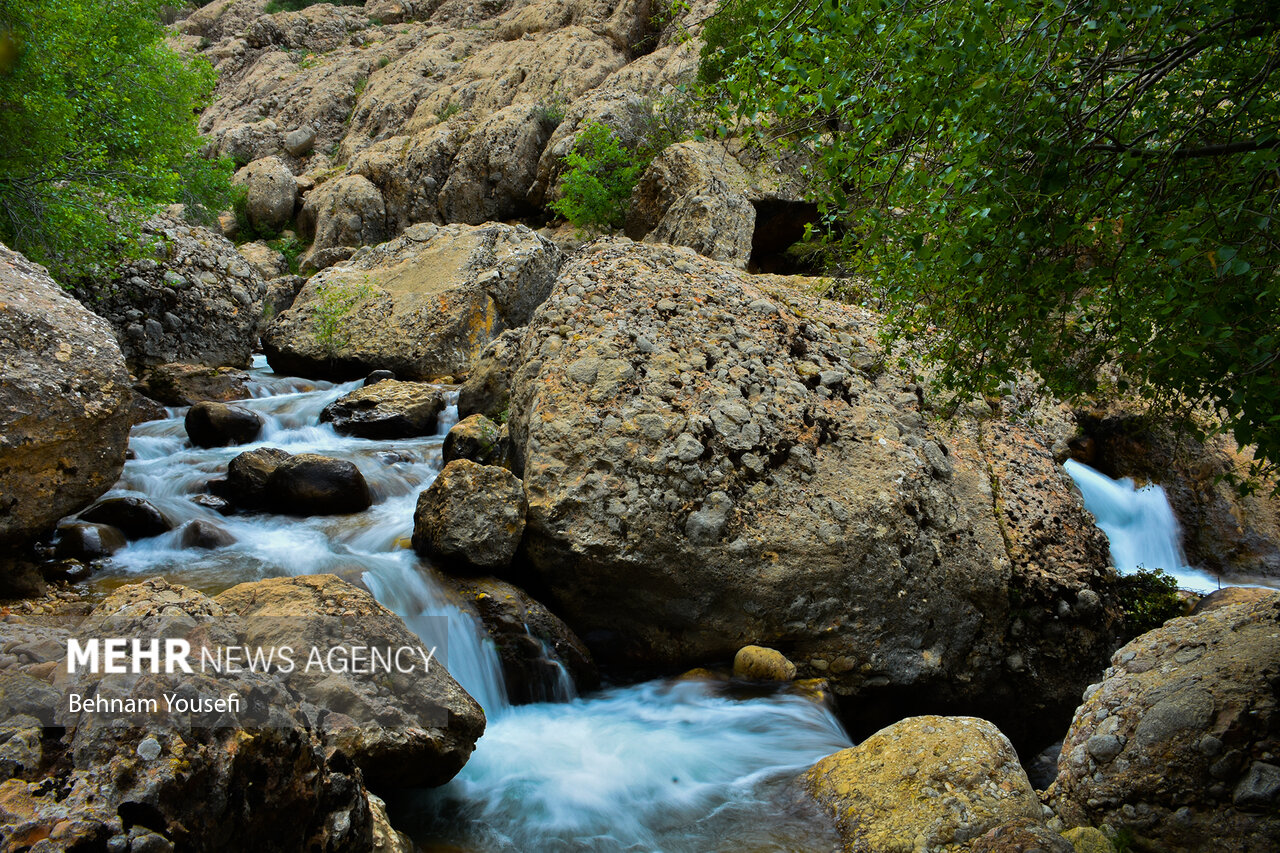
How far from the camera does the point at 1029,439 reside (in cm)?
690

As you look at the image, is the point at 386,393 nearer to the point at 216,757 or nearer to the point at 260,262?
the point at 216,757

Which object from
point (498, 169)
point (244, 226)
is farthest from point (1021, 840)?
point (244, 226)

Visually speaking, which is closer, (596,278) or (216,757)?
(216,757)

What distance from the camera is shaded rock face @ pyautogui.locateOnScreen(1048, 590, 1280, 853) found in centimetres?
323

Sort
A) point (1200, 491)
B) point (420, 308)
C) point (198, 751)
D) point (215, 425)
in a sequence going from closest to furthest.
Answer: point (198, 751) → point (215, 425) → point (1200, 491) → point (420, 308)

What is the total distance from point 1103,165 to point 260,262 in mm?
23478

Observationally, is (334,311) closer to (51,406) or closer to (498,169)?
(51,406)

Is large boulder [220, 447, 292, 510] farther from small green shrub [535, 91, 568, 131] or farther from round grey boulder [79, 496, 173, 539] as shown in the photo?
small green shrub [535, 91, 568, 131]

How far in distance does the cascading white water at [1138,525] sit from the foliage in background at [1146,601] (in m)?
1.09

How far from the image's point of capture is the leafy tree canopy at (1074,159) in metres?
2.79

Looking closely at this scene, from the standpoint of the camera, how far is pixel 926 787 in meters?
3.49

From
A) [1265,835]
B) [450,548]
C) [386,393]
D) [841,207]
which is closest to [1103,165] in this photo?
[841,207]

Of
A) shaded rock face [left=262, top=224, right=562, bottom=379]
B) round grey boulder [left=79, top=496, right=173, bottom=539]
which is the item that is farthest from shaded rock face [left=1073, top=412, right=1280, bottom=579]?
round grey boulder [left=79, top=496, right=173, bottom=539]

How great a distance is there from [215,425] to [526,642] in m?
5.95
